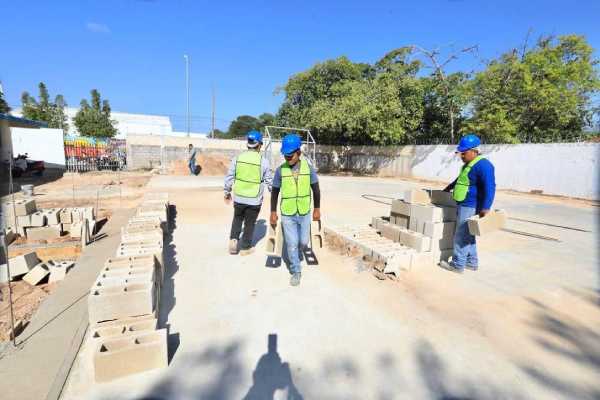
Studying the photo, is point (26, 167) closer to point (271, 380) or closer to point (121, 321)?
point (121, 321)

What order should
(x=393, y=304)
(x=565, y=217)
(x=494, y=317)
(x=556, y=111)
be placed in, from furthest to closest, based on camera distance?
(x=556, y=111)
(x=565, y=217)
(x=393, y=304)
(x=494, y=317)

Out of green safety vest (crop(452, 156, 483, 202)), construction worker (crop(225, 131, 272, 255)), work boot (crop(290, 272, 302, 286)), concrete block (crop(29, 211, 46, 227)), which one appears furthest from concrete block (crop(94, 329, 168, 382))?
concrete block (crop(29, 211, 46, 227))

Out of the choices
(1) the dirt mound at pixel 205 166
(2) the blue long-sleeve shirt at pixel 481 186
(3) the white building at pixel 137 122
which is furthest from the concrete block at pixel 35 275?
(3) the white building at pixel 137 122

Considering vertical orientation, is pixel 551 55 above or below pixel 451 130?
above

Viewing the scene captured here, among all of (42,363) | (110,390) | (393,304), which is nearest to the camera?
(110,390)

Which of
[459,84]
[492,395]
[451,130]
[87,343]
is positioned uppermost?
[459,84]

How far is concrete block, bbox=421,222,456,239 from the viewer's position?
4457 mm

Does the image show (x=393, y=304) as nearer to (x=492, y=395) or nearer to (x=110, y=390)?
(x=492, y=395)

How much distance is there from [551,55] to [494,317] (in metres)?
17.5

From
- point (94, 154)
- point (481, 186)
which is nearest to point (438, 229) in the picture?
point (481, 186)

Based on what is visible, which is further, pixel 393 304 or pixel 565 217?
pixel 565 217

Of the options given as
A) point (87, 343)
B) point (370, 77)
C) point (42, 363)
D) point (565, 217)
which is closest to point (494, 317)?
point (87, 343)

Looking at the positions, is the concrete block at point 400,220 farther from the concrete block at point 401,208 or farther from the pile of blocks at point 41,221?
the pile of blocks at point 41,221

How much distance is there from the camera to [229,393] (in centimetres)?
211
